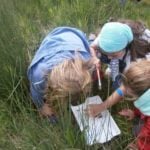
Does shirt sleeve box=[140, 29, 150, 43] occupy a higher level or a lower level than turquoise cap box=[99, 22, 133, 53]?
lower

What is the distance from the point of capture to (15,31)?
281cm

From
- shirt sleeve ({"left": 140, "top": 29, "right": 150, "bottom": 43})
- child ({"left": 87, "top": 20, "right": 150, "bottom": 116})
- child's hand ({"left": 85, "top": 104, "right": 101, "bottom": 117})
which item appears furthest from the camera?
shirt sleeve ({"left": 140, "top": 29, "right": 150, "bottom": 43})

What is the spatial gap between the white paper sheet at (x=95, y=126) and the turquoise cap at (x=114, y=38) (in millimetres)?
310

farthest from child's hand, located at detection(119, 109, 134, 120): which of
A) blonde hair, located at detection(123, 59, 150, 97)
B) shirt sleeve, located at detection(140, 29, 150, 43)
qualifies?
shirt sleeve, located at detection(140, 29, 150, 43)

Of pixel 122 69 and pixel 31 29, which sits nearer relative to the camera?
pixel 122 69

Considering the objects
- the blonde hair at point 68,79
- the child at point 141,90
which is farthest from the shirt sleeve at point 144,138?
the blonde hair at point 68,79

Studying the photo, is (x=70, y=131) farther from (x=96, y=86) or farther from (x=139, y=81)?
(x=96, y=86)

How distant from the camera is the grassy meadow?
2.21 metres

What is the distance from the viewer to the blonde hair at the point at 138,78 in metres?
2.34

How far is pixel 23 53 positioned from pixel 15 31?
161 millimetres

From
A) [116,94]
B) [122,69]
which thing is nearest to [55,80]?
[116,94]

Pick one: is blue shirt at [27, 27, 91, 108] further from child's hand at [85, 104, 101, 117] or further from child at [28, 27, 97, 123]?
child's hand at [85, 104, 101, 117]

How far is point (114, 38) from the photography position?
2629mm

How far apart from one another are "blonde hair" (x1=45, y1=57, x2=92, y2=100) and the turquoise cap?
12.1 inches
